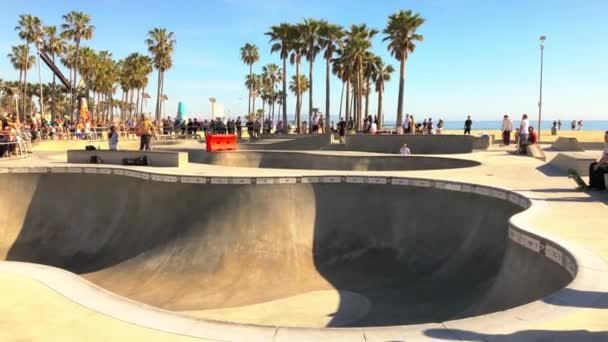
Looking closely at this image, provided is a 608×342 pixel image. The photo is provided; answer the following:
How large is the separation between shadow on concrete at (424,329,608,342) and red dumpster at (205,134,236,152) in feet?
68.0

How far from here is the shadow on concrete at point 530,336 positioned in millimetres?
3820

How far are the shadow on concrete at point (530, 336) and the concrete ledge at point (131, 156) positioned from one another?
14.4 metres

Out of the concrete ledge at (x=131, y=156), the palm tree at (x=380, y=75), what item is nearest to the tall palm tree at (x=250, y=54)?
the palm tree at (x=380, y=75)

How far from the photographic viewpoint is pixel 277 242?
1194 centimetres

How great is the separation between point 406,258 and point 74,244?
9.73m

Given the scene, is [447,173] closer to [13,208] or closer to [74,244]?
[74,244]

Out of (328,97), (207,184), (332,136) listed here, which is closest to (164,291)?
(207,184)

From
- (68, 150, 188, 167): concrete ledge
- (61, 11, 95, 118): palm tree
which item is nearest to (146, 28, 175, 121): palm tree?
(61, 11, 95, 118): palm tree

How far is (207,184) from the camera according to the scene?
43.0 ft

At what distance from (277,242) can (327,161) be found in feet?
33.9

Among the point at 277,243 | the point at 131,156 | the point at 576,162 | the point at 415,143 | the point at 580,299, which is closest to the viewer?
the point at 580,299

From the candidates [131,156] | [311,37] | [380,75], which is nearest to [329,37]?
[311,37]

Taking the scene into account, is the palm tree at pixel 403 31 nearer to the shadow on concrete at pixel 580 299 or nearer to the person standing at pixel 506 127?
the person standing at pixel 506 127

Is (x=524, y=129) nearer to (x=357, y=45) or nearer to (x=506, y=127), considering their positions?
(x=506, y=127)
